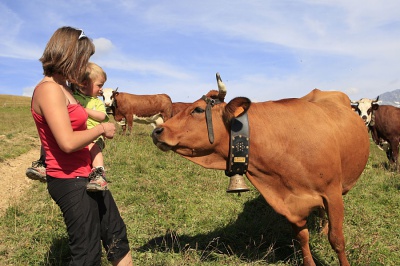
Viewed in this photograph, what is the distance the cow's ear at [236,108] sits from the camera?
3387 mm

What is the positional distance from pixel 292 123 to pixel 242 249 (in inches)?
71.0

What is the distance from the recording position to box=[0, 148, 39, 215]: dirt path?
6.42 meters

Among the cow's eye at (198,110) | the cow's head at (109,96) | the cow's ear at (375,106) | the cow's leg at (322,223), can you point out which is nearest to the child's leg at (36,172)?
the cow's eye at (198,110)

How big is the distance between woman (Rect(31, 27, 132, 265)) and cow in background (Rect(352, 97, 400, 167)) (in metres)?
11.1

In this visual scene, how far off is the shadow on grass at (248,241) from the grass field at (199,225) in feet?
0.04

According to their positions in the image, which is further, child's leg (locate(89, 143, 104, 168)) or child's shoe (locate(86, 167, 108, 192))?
child's leg (locate(89, 143, 104, 168))

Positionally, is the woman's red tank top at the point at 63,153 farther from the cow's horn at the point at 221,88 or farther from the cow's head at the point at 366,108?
the cow's head at the point at 366,108

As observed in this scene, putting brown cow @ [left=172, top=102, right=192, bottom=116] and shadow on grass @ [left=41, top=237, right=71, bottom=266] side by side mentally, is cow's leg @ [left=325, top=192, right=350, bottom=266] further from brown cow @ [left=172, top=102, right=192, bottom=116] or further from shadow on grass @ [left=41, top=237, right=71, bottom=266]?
brown cow @ [left=172, top=102, right=192, bottom=116]

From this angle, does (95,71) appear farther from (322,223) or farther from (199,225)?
(322,223)

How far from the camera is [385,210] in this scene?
5.93 m

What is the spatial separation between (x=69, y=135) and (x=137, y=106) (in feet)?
53.4

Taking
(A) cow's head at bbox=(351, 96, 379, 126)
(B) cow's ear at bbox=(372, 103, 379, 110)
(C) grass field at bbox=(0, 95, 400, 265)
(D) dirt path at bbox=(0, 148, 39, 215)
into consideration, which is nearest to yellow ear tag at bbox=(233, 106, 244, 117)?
(C) grass field at bbox=(0, 95, 400, 265)

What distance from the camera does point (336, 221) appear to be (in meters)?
3.69

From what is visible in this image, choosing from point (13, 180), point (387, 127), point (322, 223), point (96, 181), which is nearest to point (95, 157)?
point (96, 181)
